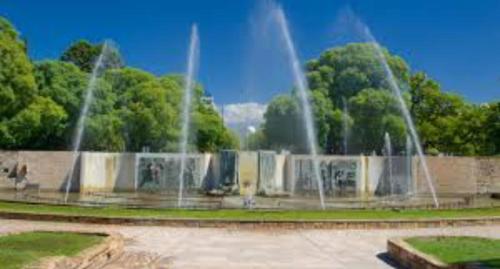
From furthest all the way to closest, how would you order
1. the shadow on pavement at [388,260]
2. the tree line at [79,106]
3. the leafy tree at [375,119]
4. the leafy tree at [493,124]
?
the leafy tree at [375,119] < the leafy tree at [493,124] < the tree line at [79,106] < the shadow on pavement at [388,260]

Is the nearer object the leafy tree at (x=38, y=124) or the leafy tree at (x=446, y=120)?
the leafy tree at (x=38, y=124)

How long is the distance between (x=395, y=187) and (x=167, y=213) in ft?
71.9

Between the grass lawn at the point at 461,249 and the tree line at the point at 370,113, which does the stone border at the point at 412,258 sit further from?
the tree line at the point at 370,113

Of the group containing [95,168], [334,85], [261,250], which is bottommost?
[261,250]

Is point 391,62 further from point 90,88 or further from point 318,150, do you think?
point 90,88

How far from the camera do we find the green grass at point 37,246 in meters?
11.7

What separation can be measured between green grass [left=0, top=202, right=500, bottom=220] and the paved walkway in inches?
61.3

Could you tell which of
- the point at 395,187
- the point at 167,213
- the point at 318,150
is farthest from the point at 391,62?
the point at 167,213

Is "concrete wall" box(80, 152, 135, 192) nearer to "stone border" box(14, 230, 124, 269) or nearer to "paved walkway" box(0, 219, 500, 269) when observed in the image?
"paved walkway" box(0, 219, 500, 269)

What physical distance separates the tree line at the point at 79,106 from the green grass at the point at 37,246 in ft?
99.5

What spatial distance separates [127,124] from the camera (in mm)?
54531

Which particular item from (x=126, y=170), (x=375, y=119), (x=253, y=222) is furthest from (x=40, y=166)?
(x=375, y=119)

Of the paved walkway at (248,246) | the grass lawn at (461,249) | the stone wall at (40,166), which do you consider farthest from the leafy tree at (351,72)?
the grass lawn at (461,249)

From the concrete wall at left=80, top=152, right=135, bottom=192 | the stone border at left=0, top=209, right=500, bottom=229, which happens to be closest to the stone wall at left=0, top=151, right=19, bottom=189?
the concrete wall at left=80, top=152, right=135, bottom=192
